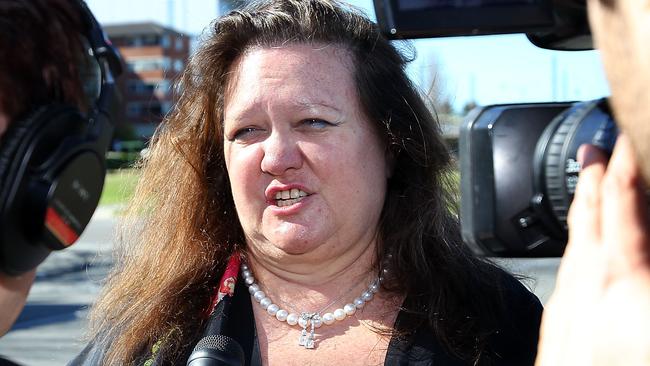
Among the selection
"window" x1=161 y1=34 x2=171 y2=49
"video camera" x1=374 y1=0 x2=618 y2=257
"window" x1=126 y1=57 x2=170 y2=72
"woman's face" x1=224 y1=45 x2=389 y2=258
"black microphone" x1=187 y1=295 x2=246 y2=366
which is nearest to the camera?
"video camera" x1=374 y1=0 x2=618 y2=257

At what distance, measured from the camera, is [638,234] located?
875 mm

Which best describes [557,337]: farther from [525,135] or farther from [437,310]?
[437,310]

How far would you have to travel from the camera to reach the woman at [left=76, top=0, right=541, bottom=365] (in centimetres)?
211

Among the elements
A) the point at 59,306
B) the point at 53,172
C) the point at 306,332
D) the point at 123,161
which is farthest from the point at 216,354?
the point at 123,161

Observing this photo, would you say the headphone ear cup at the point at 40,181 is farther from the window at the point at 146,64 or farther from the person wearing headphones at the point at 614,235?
the window at the point at 146,64

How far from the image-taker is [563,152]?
117cm

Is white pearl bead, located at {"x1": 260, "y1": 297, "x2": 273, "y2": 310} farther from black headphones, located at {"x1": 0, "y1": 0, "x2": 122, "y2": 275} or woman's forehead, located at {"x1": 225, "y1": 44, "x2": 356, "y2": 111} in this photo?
black headphones, located at {"x1": 0, "y1": 0, "x2": 122, "y2": 275}

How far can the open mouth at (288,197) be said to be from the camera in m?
2.15

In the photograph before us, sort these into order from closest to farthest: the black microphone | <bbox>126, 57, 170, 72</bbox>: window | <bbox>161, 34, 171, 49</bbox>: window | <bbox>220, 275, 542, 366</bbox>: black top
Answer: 1. the black microphone
2. <bbox>220, 275, 542, 366</bbox>: black top
3. <bbox>161, 34, 171, 49</bbox>: window
4. <bbox>126, 57, 170, 72</bbox>: window

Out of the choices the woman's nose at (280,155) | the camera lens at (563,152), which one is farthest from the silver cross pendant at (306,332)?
the camera lens at (563,152)

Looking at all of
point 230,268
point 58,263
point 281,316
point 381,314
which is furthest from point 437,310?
point 58,263

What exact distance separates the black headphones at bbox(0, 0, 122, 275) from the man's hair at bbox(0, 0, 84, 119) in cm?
2

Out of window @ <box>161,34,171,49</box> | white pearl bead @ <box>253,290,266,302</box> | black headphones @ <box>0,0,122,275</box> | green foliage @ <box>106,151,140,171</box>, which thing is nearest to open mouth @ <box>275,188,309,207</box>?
white pearl bead @ <box>253,290,266,302</box>

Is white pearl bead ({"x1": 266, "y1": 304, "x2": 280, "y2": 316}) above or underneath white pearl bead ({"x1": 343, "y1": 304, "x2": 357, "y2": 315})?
above
